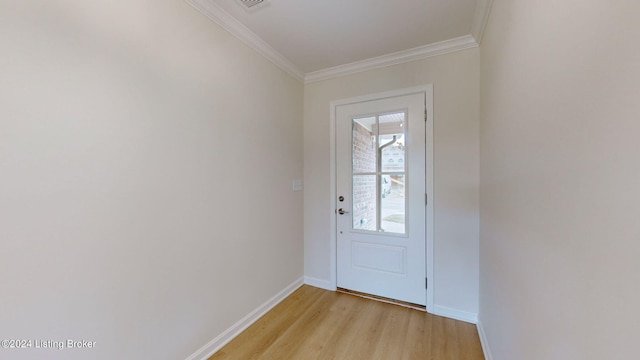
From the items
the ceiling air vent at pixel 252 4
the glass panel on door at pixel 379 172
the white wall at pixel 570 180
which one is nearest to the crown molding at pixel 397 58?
the glass panel on door at pixel 379 172

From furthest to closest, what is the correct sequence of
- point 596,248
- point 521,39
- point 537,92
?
point 521,39 → point 537,92 → point 596,248

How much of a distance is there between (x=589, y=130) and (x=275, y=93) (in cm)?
229

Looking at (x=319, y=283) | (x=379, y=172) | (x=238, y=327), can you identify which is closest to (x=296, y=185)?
(x=379, y=172)

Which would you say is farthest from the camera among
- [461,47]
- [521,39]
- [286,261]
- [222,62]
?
[286,261]

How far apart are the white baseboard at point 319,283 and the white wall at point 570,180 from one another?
169 centimetres

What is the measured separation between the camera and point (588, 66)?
2.07 feet

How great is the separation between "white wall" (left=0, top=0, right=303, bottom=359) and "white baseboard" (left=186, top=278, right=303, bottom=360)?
0.06 metres

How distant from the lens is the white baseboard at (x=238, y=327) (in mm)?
1717

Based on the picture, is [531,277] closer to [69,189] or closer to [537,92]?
[537,92]

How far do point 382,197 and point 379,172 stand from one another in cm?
26

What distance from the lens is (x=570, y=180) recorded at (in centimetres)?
71

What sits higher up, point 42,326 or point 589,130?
point 589,130

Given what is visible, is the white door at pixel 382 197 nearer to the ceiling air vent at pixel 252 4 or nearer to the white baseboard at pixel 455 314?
the white baseboard at pixel 455 314

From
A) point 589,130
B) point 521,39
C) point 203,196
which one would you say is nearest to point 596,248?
point 589,130
